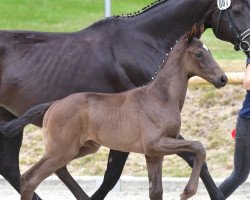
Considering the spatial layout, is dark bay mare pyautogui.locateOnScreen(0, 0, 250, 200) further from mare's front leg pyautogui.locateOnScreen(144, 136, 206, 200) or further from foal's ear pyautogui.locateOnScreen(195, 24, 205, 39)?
mare's front leg pyautogui.locateOnScreen(144, 136, 206, 200)

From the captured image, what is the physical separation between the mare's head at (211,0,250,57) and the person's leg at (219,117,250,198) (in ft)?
2.09

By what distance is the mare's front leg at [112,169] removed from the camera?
263 inches

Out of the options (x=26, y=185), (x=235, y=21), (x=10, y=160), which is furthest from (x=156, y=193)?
(x=10, y=160)

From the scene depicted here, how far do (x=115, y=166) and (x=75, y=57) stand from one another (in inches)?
35.0

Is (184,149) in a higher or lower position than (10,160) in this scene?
higher

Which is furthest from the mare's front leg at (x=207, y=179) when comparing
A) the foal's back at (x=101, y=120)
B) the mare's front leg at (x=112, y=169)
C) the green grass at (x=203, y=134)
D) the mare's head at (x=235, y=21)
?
the green grass at (x=203, y=134)

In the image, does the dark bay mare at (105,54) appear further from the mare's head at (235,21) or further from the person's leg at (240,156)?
the person's leg at (240,156)

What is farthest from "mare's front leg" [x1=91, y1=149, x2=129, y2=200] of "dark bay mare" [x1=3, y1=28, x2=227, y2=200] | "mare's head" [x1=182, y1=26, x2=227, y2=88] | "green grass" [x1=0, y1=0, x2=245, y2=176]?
"green grass" [x1=0, y1=0, x2=245, y2=176]

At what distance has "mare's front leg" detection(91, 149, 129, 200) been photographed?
6.69 meters

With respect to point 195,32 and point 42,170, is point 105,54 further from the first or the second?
point 42,170

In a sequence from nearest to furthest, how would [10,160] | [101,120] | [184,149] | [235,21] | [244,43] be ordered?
[184,149]
[101,120]
[244,43]
[235,21]
[10,160]

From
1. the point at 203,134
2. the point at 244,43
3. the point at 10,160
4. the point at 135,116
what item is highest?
the point at 244,43

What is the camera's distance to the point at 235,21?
639 cm

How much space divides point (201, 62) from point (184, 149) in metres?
0.59
